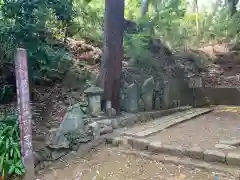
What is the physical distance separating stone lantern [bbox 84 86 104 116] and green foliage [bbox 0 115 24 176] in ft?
4.46

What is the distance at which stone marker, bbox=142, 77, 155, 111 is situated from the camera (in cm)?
591

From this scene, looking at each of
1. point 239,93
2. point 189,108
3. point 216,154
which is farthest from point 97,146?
point 239,93

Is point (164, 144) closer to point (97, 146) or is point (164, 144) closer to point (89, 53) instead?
point (97, 146)

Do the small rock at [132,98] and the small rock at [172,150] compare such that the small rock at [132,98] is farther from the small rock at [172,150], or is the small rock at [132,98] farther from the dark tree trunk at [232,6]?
the dark tree trunk at [232,6]

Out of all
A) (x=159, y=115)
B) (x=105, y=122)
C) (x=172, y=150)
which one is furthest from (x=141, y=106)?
(x=172, y=150)

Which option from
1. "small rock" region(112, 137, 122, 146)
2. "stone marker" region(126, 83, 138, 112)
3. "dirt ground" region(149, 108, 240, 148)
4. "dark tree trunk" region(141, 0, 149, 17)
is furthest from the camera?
"dark tree trunk" region(141, 0, 149, 17)

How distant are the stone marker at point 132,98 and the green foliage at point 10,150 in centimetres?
238

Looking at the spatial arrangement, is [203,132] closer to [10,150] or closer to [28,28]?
[10,150]

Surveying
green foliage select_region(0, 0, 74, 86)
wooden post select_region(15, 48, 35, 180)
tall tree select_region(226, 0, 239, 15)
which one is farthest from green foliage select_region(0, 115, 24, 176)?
tall tree select_region(226, 0, 239, 15)

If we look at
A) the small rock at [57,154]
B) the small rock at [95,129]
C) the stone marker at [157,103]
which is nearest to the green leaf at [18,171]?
the small rock at [57,154]

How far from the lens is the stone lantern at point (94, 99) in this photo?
15.7 ft

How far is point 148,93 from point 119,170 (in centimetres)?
271

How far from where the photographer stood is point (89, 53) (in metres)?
7.11

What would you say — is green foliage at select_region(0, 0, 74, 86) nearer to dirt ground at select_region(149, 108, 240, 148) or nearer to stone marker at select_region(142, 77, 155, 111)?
stone marker at select_region(142, 77, 155, 111)
